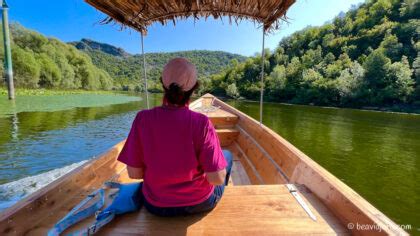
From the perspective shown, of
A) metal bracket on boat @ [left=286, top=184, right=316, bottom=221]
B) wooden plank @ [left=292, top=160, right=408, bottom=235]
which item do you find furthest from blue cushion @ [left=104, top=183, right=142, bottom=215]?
wooden plank @ [left=292, top=160, right=408, bottom=235]

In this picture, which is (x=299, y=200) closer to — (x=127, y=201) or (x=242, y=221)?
(x=242, y=221)

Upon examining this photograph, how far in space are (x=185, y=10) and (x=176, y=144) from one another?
278 cm

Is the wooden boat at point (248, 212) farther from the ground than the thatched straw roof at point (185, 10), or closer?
closer

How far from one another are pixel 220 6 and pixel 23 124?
14.3 m

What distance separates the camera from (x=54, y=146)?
971 cm

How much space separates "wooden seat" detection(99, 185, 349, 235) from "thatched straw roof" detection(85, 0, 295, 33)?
2.26 metres

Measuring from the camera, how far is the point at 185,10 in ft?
12.2

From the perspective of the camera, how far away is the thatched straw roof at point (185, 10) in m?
3.14

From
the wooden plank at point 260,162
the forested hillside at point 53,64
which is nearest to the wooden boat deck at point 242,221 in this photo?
the wooden plank at point 260,162

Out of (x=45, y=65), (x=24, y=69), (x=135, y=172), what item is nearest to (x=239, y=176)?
(x=135, y=172)

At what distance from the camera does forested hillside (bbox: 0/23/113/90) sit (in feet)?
146

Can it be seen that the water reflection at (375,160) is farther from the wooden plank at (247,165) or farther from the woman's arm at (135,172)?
the woman's arm at (135,172)

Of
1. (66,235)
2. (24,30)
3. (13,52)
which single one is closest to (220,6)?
(66,235)

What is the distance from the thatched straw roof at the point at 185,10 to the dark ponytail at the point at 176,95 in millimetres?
1910
